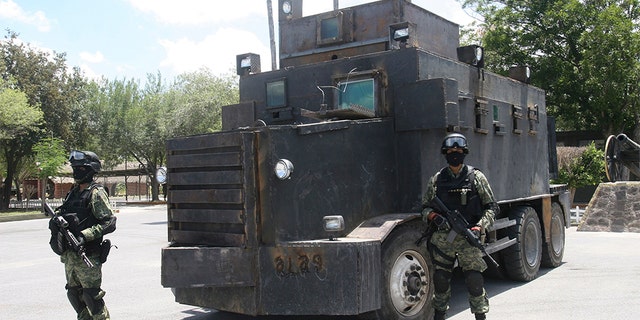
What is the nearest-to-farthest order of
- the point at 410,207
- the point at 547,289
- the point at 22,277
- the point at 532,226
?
the point at 410,207 → the point at 547,289 → the point at 532,226 → the point at 22,277

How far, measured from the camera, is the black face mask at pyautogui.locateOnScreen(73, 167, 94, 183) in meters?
5.69

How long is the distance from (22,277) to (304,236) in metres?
6.98

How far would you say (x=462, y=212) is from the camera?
19.1 ft

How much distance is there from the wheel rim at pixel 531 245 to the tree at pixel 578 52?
19778mm

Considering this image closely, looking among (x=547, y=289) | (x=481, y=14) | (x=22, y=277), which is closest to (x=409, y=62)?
(x=547, y=289)

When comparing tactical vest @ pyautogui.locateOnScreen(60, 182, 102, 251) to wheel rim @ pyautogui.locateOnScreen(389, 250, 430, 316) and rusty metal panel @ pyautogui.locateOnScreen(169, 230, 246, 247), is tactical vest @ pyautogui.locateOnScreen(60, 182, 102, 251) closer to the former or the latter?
rusty metal panel @ pyautogui.locateOnScreen(169, 230, 246, 247)

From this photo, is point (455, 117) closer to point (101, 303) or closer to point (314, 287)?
point (314, 287)

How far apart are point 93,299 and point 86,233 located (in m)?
0.59

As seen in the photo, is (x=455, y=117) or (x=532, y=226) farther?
(x=532, y=226)

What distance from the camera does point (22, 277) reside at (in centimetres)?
1051

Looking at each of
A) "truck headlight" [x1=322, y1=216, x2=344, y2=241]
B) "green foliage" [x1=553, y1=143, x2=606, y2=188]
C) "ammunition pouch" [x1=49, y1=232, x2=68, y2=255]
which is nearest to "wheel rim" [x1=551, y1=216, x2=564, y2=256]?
"truck headlight" [x1=322, y1=216, x2=344, y2=241]

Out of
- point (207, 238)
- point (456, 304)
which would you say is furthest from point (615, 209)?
point (207, 238)

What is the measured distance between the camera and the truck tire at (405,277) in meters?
5.83

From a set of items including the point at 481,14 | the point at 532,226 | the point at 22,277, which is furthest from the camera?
the point at 481,14
